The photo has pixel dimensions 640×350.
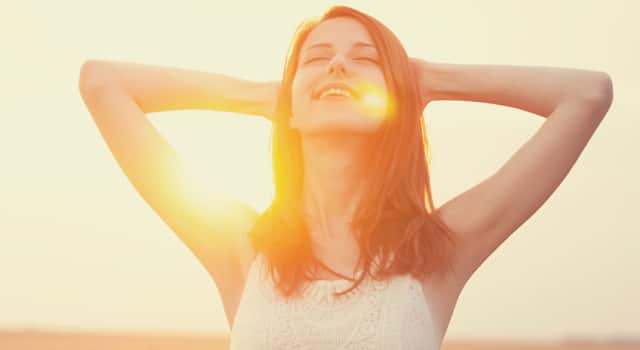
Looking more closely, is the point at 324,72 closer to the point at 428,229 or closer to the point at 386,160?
the point at 386,160

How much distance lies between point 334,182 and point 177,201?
26.3 inches

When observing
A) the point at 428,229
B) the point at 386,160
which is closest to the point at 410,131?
the point at 386,160

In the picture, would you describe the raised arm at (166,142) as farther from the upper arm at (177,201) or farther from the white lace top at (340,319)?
the white lace top at (340,319)

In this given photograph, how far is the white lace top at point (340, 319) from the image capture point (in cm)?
299

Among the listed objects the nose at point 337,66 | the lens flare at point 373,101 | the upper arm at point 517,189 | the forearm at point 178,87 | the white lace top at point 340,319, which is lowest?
the white lace top at point 340,319

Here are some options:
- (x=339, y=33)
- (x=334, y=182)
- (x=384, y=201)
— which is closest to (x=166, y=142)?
(x=334, y=182)

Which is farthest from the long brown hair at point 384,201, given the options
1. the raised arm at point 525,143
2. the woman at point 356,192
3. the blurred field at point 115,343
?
the blurred field at point 115,343

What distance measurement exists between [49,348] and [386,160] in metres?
22.8

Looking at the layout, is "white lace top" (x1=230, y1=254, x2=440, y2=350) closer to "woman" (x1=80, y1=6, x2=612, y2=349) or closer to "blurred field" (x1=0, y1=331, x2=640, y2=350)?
"woman" (x1=80, y1=6, x2=612, y2=349)

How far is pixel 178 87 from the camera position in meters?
3.78

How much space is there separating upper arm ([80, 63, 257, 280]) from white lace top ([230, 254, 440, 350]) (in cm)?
33

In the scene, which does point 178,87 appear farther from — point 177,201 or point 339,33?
point 339,33

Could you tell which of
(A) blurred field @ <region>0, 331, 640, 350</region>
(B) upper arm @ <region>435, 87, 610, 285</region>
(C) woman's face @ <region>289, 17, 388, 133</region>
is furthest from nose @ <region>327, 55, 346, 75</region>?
(A) blurred field @ <region>0, 331, 640, 350</region>

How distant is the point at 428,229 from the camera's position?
3.25 m
